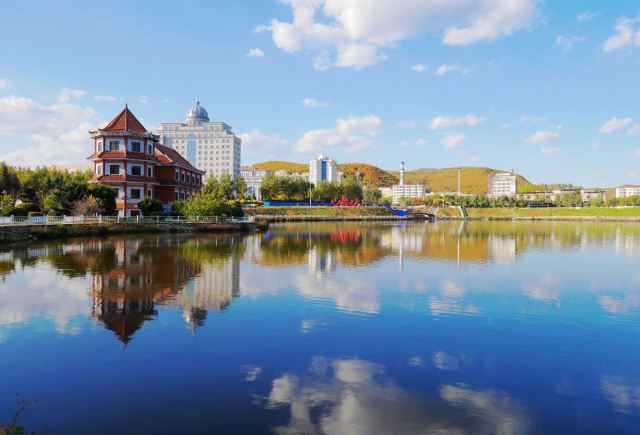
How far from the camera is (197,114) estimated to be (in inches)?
7283

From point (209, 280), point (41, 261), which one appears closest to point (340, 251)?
point (209, 280)

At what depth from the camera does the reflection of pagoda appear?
1495 cm

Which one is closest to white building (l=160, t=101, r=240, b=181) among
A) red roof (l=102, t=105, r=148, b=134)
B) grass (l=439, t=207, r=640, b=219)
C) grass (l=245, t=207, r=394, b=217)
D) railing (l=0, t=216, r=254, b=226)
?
grass (l=245, t=207, r=394, b=217)

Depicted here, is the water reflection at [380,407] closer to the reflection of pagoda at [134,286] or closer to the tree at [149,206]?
the reflection of pagoda at [134,286]

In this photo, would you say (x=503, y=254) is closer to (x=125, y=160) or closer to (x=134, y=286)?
(x=134, y=286)

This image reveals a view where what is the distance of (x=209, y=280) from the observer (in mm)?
22359

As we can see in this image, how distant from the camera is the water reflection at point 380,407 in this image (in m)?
8.32

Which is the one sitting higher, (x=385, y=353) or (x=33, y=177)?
(x=33, y=177)

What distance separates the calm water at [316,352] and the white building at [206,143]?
157 meters

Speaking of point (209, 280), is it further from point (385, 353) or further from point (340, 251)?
point (340, 251)

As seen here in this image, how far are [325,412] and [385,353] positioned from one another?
12.1 feet

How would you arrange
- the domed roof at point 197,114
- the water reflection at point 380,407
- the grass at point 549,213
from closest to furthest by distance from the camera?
the water reflection at point 380,407, the grass at point 549,213, the domed roof at point 197,114

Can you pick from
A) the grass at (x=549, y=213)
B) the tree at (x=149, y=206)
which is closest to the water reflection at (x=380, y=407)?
the tree at (x=149, y=206)

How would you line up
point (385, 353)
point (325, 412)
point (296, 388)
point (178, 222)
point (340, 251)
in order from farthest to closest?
1. point (178, 222)
2. point (340, 251)
3. point (385, 353)
4. point (296, 388)
5. point (325, 412)
